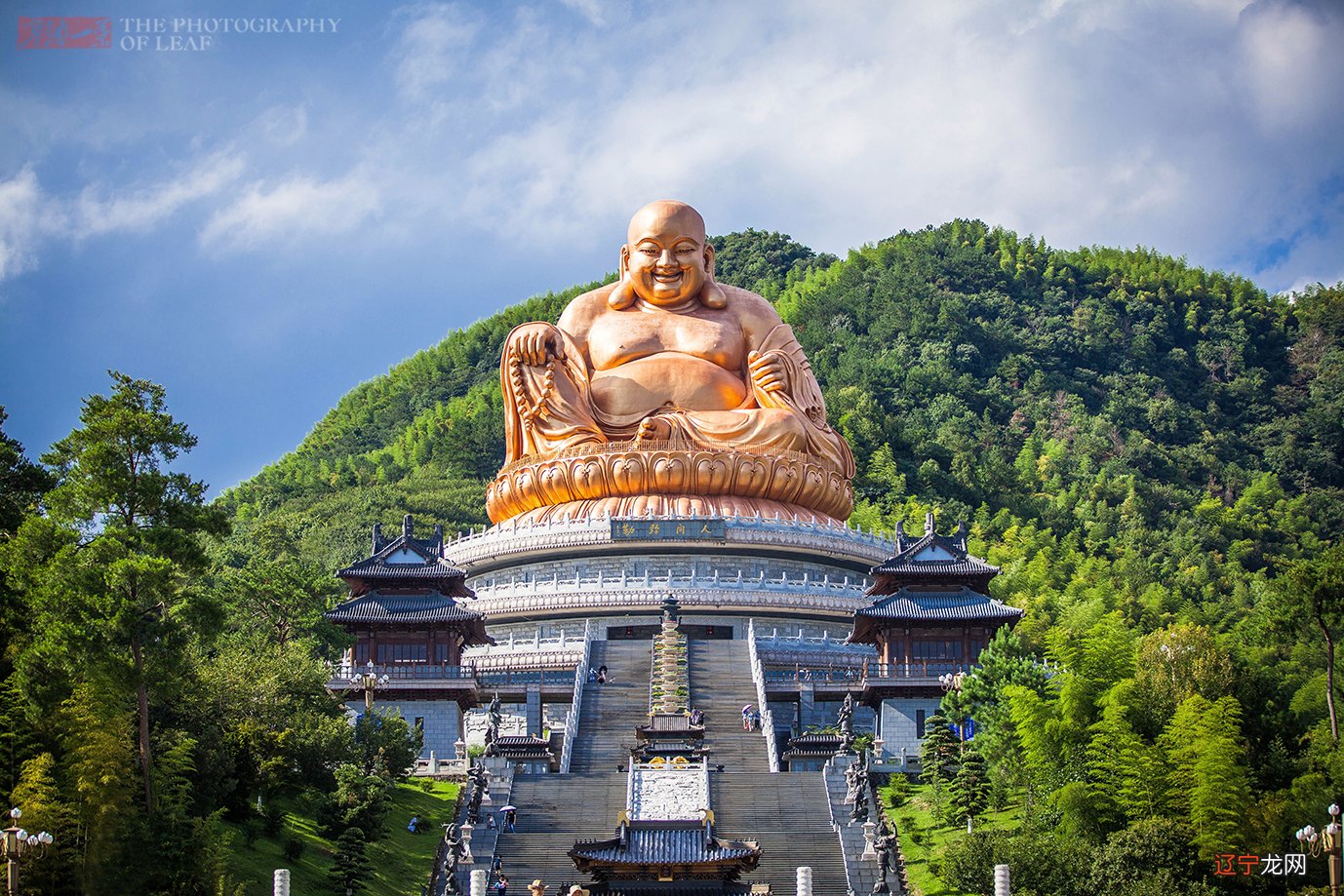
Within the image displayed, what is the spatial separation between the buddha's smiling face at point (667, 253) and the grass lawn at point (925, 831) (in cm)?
1474

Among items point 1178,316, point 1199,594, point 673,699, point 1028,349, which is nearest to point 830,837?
point 673,699

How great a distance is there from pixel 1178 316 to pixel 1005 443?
14.8 meters

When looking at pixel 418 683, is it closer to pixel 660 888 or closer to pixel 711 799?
pixel 711 799

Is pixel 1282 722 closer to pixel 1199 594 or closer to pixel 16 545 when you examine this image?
pixel 16 545

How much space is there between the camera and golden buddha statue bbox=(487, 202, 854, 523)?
115 ft

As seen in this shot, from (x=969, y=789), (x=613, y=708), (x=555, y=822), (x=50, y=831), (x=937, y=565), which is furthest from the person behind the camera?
(x=937, y=565)

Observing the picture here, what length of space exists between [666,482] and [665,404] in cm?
177

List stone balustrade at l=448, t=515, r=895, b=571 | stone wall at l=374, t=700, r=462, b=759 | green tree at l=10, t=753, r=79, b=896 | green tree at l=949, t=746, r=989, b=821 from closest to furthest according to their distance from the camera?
green tree at l=10, t=753, r=79, b=896 → green tree at l=949, t=746, r=989, b=821 → stone wall at l=374, t=700, r=462, b=759 → stone balustrade at l=448, t=515, r=895, b=571

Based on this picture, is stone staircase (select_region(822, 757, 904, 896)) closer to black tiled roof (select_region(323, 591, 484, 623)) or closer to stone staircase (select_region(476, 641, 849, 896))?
stone staircase (select_region(476, 641, 849, 896))

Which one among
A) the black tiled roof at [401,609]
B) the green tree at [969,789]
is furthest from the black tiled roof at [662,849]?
the black tiled roof at [401,609]

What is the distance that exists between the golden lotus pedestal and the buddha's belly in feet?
3.23

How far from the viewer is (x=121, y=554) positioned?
20.5 meters

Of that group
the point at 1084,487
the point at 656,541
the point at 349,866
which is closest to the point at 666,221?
the point at 656,541

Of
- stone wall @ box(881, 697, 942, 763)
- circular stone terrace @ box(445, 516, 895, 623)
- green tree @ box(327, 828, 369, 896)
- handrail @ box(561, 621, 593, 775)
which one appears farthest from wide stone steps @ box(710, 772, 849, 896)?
circular stone terrace @ box(445, 516, 895, 623)
